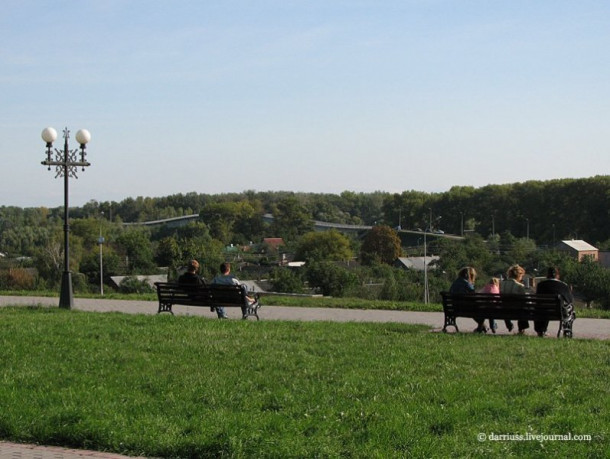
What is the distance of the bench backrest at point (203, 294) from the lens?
1554cm

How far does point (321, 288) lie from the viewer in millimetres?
53406

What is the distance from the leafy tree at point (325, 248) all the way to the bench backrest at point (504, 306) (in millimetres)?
74353

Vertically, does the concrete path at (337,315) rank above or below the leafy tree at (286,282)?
above

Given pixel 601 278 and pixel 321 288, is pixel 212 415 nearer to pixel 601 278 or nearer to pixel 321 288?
pixel 601 278

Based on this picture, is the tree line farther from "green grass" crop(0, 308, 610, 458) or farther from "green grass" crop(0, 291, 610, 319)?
"green grass" crop(0, 308, 610, 458)

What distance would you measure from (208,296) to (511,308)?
585cm

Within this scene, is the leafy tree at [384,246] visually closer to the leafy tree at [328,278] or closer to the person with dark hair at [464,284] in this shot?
the leafy tree at [328,278]

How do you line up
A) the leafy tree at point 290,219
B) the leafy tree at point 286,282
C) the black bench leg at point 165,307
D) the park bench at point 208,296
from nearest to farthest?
1. the park bench at point 208,296
2. the black bench leg at point 165,307
3. the leafy tree at point 286,282
4. the leafy tree at point 290,219

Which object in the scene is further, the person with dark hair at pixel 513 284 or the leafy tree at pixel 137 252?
the leafy tree at pixel 137 252

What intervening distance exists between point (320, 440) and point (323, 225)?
149 m

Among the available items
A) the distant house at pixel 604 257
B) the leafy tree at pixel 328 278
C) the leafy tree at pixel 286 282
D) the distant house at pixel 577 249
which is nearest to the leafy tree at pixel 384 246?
the distant house at pixel 577 249

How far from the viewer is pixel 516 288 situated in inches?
569

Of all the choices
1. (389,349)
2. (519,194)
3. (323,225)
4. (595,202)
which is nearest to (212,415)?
(389,349)

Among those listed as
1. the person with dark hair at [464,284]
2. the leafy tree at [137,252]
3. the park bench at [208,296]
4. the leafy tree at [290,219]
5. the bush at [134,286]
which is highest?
the leafy tree at [290,219]
